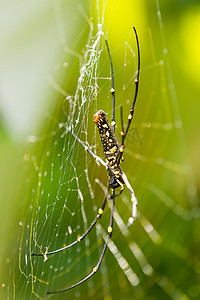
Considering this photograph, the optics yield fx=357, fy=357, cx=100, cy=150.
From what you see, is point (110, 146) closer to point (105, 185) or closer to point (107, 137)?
point (107, 137)

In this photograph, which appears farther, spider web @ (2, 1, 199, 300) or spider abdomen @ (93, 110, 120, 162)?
spider web @ (2, 1, 199, 300)

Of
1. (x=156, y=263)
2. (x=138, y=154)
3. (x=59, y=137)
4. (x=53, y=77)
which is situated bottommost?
(x=156, y=263)

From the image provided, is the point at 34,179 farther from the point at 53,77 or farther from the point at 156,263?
the point at 156,263

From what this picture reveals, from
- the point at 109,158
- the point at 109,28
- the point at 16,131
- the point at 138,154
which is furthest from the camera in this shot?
the point at 138,154

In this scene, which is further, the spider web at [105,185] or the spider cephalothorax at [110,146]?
the spider web at [105,185]

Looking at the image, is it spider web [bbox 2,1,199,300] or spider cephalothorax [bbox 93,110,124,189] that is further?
spider web [bbox 2,1,199,300]

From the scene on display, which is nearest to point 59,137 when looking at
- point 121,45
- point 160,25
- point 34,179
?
point 34,179

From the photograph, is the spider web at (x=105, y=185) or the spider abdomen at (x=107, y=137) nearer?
the spider abdomen at (x=107, y=137)

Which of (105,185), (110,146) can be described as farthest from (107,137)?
(105,185)
